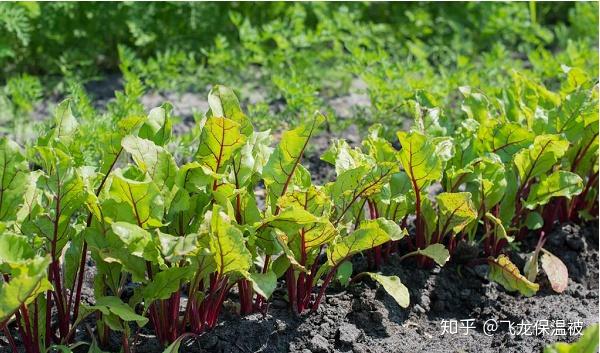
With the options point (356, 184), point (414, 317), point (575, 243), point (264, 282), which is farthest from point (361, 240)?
point (575, 243)

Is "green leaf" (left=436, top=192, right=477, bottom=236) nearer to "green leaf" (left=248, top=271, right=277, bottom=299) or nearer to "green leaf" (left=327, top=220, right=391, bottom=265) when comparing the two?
"green leaf" (left=327, top=220, right=391, bottom=265)

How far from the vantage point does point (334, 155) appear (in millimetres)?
3119

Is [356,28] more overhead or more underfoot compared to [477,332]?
more overhead

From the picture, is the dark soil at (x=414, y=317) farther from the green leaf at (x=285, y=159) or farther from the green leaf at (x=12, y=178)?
the green leaf at (x=12, y=178)

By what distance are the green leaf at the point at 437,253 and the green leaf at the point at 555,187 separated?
0.51 metres

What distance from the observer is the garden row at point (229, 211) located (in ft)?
8.45

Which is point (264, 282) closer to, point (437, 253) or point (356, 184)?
point (356, 184)

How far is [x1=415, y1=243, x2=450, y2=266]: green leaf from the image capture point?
3.08 m

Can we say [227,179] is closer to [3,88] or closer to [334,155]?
[334,155]

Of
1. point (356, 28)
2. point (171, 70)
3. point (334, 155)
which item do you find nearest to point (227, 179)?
point (334, 155)

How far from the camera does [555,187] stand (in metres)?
3.41

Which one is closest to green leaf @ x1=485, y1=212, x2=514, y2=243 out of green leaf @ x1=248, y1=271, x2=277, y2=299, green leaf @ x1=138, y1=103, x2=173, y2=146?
green leaf @ x1=248, y1=271, x2=277, y2=299

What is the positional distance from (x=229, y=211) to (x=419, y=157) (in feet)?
2.31

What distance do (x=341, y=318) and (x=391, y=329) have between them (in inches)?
7.1
